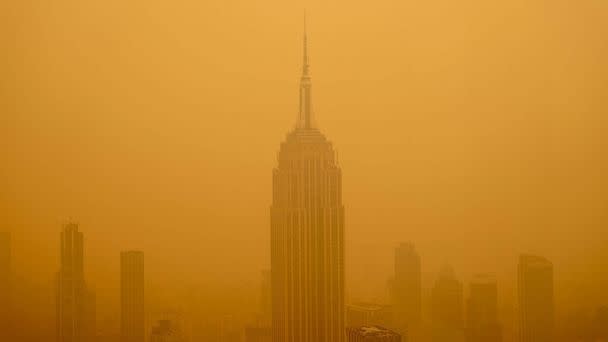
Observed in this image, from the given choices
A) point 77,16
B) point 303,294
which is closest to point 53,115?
point 77,16

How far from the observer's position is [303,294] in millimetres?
3309

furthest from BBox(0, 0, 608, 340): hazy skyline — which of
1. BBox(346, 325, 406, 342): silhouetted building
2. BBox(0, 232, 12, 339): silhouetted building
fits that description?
BBox(346, 325, 406, 342): silhouetted building

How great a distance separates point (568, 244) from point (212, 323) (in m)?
1.76

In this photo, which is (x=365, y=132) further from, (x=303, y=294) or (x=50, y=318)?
(x=50, y=318)

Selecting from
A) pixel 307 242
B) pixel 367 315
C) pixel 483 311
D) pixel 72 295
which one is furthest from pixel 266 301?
pixel 483 311

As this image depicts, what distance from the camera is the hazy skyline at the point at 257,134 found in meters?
3.41

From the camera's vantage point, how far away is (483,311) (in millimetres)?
3496

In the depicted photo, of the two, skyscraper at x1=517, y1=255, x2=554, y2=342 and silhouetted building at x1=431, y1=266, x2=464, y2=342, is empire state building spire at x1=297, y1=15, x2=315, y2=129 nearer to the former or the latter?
silhouetted building at x1=431, y1=266, x2=464, y2=342

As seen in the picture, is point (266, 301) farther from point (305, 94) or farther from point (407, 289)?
point (305, 94)

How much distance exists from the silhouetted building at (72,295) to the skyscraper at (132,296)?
0.50ft

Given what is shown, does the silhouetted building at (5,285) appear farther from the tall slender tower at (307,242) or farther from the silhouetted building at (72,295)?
the tall slender tower at (307,242)

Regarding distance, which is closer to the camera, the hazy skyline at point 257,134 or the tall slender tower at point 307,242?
the tall slender tower at point 307,242

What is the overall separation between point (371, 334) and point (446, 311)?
54 cm

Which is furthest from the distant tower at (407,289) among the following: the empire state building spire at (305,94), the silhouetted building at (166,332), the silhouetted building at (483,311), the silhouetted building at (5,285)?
the silhouetted building at (5,285)
